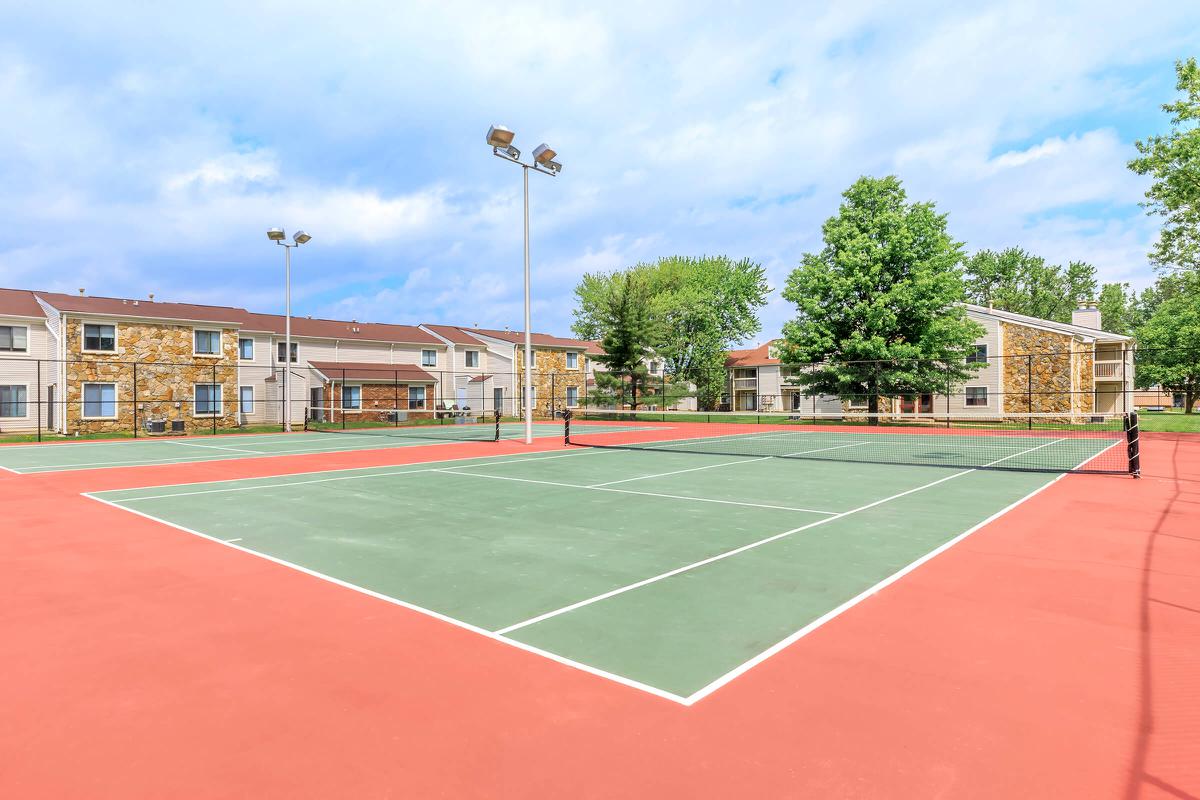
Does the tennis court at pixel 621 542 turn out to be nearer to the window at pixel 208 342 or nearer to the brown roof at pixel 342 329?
the window at pixel 208 342

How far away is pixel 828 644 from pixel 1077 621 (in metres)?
2.02

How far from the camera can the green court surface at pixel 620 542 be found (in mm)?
4234

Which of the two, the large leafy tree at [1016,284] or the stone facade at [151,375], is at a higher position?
the large leafy tree at [1016,284]

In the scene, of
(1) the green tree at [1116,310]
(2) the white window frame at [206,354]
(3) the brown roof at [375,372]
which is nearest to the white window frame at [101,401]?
(2) the white window frame at [206,354]

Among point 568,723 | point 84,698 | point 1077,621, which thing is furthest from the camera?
point 1077,621

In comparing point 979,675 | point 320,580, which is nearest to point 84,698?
point 320,580

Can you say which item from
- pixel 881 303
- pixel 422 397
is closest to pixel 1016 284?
pixel 881 303

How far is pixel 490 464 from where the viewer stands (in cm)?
1467

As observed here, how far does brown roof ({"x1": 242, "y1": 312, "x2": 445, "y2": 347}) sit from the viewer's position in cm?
3625

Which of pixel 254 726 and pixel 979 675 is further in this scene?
pixel 979 675

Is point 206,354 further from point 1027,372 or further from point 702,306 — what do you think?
point 1027,372

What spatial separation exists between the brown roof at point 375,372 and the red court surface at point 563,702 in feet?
100

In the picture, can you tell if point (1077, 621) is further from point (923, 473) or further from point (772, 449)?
point (772, 449)

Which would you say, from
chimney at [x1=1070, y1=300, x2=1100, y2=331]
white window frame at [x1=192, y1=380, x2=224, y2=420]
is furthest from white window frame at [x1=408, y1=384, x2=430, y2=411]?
chimney at [x1=1070, y1=300, x2=1100, y2=331]
